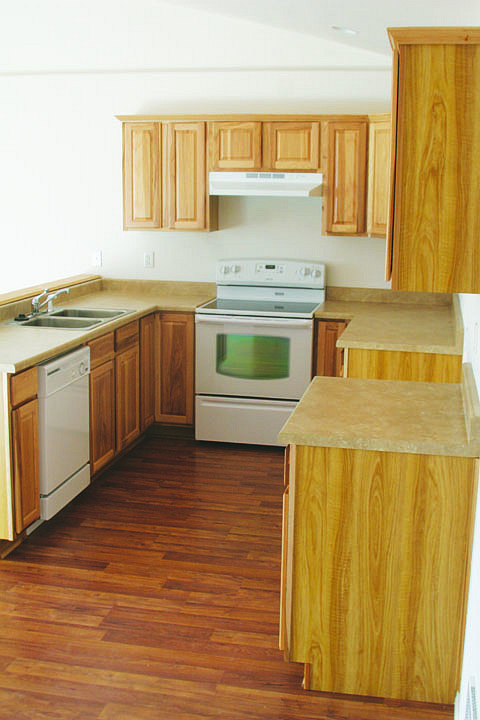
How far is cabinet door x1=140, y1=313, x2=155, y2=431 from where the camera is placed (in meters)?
5.12

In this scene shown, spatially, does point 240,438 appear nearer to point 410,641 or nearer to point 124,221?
Result: point 124,221

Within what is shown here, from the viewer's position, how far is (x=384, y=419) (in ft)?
8.58

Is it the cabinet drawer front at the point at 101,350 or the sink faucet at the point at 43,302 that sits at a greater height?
the sink faucet at the point at 43,302

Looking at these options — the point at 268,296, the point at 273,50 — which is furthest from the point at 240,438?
the point at 273,50

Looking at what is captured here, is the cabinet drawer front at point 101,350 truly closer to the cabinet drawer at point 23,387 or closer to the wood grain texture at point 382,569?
the cabinet drawer at point 23,387

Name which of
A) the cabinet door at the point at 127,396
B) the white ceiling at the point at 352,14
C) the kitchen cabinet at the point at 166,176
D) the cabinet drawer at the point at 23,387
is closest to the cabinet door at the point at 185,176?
the kitchen cabinet at the point at 166,176

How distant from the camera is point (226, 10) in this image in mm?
4973

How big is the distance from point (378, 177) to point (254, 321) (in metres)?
1.15

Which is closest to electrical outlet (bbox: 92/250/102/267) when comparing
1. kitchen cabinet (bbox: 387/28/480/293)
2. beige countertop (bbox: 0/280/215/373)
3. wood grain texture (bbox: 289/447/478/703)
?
beige countertop (bbox: 0/280/215/373)

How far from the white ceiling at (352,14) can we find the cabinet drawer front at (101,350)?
6.71ft

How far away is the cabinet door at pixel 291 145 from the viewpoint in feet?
16.3

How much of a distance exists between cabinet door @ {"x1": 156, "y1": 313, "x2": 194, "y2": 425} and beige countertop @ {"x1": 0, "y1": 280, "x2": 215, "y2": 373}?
3.9 inches

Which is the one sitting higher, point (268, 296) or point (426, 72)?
point (426, 72)

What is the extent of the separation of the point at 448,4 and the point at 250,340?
2.37 m
